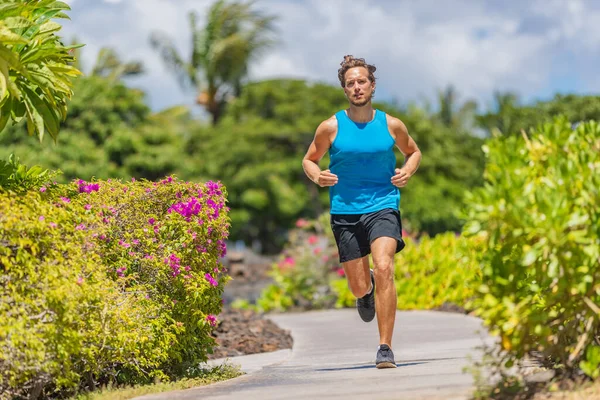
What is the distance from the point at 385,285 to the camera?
6637 millimetres

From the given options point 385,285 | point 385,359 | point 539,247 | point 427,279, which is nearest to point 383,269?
point 385,285

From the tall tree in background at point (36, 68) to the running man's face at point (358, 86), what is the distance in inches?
83.1

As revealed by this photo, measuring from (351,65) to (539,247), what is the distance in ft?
10.00

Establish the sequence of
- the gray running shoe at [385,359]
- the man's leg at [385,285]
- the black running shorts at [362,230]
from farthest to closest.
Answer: the black running shorts at [362,230]
the man's leg at [385,285]
the gray running shoe at [385,359]

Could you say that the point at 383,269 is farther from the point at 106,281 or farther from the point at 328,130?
the point at 106,281

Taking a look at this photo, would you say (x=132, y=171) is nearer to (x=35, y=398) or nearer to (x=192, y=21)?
(x=192, y=21)

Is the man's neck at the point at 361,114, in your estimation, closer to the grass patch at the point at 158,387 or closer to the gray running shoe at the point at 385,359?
the gray running shoe at the point at 385,359

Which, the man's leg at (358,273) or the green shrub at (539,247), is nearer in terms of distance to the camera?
the green shrub at (539,247)

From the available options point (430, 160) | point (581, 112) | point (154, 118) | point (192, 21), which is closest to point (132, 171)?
point (154, 118)

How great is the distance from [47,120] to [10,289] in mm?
1183

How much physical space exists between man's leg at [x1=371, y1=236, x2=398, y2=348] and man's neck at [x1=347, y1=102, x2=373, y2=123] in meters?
0.96

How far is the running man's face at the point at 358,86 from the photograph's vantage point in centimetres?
696

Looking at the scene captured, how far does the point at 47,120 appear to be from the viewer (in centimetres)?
599

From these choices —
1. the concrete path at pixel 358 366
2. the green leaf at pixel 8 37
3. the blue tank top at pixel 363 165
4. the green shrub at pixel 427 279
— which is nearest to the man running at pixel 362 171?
the blue tank top at pixel 363 165
